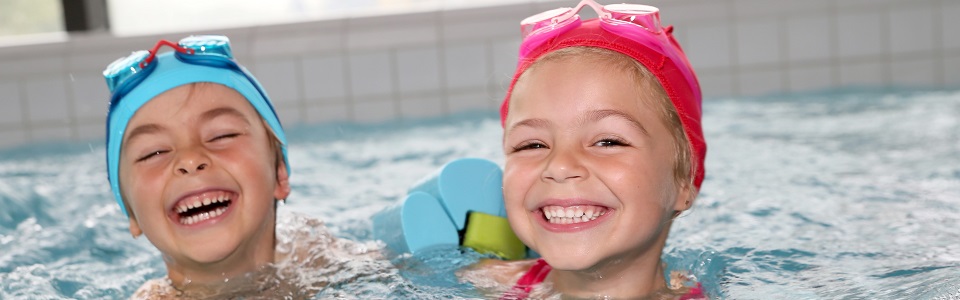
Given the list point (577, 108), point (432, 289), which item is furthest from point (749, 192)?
point (577, 108)

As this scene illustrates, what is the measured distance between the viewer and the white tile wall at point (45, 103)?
21.8 ft

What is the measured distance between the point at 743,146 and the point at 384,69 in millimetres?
2497

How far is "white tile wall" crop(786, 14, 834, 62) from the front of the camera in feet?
21.7

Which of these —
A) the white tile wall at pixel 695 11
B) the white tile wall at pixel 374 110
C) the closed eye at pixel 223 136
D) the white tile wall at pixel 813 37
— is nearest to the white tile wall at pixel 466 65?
the white tile wall at pixel 374 110

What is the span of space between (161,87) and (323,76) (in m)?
4.09

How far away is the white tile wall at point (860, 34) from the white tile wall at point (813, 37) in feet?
0.24

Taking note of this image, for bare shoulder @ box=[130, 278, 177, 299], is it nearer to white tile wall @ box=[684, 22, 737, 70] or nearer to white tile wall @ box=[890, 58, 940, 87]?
white tile wall @ box=[684, 22, 737, 70]

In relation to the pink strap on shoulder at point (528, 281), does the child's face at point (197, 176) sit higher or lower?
higher

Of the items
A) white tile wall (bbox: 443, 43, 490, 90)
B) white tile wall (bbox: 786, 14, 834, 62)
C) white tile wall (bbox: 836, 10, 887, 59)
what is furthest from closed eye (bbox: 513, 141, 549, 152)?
white tile wall (bbox: 836, 10, 887, 59)

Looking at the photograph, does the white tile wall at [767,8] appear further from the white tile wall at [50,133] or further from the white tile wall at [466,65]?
the white tile wall at [50,133]

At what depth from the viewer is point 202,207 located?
2596 mm

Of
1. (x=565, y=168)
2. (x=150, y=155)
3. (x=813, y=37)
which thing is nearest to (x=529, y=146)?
(x=565, y=168)

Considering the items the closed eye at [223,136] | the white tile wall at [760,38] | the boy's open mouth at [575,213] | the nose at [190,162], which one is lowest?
the white tile wall at [760,38]

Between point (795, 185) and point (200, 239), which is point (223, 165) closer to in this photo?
point (200, 239)
